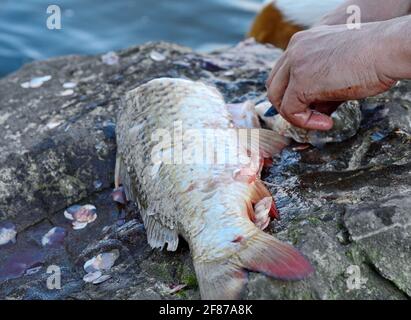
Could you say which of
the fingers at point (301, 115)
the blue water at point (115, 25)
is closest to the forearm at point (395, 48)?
the fingers at point (301, 115)

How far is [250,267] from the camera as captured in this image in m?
2.93

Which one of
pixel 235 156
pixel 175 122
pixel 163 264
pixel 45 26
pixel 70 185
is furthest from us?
pixel 45 26

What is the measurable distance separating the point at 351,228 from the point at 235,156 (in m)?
0.82

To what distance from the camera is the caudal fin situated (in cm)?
288

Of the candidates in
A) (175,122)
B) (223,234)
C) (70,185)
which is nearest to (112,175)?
(70,185)

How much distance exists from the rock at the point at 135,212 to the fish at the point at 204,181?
0.10 metres

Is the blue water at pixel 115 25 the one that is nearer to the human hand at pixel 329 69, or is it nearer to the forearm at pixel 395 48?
the human hand at pixel 329 69

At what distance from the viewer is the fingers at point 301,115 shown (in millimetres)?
3824

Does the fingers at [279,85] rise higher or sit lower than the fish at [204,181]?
higher

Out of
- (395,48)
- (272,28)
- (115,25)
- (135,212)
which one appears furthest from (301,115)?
(115,25)

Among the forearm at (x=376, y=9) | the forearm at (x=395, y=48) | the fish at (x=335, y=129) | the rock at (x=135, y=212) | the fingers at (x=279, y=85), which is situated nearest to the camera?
the rock at (x=135, y=212)

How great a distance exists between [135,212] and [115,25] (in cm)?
609

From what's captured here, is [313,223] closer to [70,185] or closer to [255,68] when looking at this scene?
[70,185]

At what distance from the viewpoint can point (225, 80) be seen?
17.4 feet
